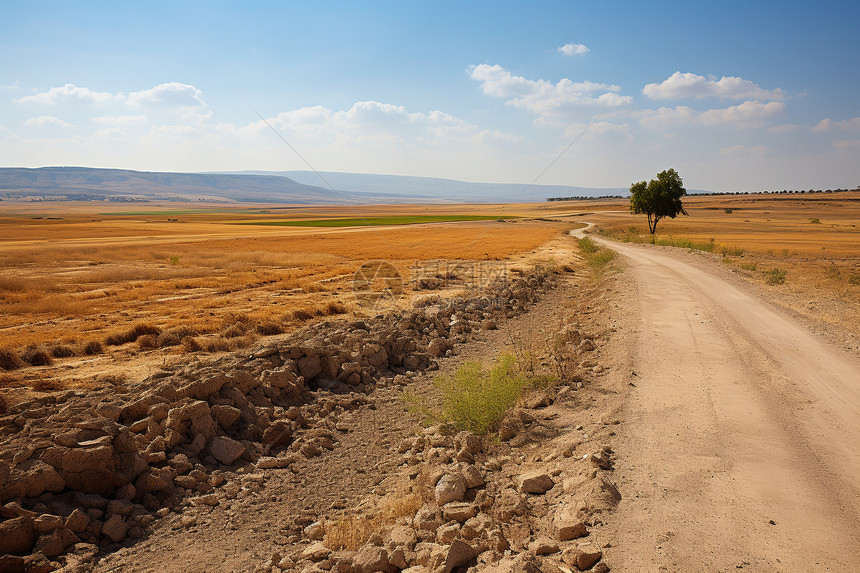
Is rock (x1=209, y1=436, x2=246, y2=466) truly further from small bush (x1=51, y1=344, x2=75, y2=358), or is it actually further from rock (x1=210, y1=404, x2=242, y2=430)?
small bush (x1=51, y1=344, x2=75, y2=358)

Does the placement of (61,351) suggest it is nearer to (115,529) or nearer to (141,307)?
(141,307)

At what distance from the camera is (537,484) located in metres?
6.54

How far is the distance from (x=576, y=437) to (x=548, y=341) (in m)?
7.70

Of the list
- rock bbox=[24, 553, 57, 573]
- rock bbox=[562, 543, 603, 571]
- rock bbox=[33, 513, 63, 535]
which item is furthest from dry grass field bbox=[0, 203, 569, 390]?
rock bbox=[562, 543, 603, 571]

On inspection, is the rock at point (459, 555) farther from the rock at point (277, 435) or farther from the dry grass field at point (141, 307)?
the dry grass field at point (141, 307)

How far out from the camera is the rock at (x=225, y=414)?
9.37 meters

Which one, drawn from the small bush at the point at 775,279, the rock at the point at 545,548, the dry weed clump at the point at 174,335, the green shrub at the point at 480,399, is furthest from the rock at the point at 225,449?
the small bush at the point at 775,279

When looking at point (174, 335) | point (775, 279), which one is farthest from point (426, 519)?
point (775, 279)

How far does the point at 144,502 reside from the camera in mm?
7449

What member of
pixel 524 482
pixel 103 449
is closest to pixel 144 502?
pixel 103 449

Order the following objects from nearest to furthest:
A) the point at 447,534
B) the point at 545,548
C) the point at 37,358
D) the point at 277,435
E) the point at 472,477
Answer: the point at 545,548, the point at 447,534, the point at 472,477, the point at 277,435, the point at 37,358

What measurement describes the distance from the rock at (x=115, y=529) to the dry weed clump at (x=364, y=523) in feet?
9.27

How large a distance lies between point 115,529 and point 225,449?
85.0 inches

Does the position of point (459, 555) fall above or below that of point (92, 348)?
above
